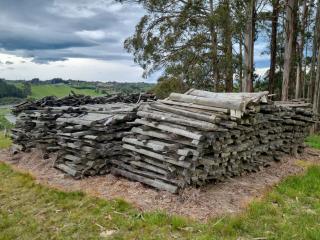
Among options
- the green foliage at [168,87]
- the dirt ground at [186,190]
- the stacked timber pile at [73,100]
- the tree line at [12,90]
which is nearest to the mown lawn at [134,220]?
the dirt ground at [186,190]

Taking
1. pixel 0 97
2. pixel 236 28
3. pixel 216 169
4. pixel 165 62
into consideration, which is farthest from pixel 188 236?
pixel 0 97

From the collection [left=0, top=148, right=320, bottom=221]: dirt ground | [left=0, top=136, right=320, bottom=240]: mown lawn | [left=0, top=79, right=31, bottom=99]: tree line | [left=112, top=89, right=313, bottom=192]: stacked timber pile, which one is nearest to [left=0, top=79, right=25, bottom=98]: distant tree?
[left=0, top=79, right=31, bottom=99]: tree line

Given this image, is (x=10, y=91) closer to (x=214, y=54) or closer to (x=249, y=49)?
(x=214, y=54)

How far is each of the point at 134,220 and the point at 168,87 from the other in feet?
44.4

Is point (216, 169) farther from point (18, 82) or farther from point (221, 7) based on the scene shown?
point (18, 82)

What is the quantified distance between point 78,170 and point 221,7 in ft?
39.6

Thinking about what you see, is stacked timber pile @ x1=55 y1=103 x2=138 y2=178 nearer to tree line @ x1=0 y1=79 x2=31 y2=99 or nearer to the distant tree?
tree line @ x1=0 y1=79 x2=31 y2=99

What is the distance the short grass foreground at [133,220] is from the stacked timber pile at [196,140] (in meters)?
1.04

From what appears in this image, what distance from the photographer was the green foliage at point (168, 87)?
18547 millimetres

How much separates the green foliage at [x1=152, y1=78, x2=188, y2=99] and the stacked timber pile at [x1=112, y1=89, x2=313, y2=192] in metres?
9.94

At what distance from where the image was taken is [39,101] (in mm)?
12430

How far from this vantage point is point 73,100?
12.9 meters

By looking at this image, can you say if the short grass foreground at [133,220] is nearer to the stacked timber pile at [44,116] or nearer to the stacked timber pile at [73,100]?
the stacked timber pile at [44,116]

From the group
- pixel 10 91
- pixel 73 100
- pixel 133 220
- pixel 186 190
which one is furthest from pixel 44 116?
pixel 10 91
